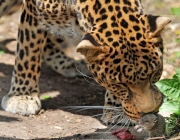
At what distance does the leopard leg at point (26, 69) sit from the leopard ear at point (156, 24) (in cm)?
192

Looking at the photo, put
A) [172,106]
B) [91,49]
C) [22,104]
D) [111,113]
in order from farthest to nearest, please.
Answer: [22,104] → [111,113] → [172,106] → [91,49]

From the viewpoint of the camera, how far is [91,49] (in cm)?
589

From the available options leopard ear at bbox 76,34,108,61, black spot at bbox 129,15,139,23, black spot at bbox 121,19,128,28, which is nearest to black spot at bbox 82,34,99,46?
leopard ear at bbox 76,34,108,61

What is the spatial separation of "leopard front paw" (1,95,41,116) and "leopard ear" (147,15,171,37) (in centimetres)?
234

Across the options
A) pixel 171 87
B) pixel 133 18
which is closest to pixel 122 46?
pixel 133 18

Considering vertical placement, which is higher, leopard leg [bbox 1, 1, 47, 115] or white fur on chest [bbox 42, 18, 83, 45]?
white fur on chest [bbox 42, 18, 83, 45]

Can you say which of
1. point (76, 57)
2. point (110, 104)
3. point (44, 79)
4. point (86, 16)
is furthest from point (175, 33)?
point (86, 16)

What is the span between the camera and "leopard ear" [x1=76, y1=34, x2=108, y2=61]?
229 inches

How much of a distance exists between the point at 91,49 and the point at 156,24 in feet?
2.44

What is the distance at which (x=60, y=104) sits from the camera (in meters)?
8.20

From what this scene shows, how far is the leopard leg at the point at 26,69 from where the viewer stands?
7.62 meters

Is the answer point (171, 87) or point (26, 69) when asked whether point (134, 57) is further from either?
point (26, 69)

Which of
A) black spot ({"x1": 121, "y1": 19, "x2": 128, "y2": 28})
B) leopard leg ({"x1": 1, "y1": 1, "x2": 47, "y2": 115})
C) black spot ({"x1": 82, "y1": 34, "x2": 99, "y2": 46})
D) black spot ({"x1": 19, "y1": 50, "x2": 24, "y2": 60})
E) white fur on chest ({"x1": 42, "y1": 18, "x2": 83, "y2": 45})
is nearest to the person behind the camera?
black spot ({"x1": 82, "y1": 34, "x2": 99, "y2": 46})

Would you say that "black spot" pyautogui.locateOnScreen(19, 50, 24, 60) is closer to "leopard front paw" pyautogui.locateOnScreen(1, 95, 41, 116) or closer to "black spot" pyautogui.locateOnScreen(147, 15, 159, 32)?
"leopard front paw" pyautogui.locateOnScreen(1, 95, 41, 116)
